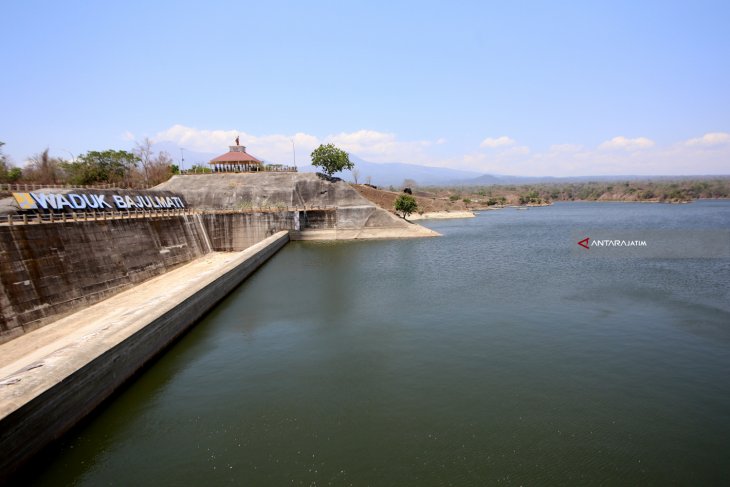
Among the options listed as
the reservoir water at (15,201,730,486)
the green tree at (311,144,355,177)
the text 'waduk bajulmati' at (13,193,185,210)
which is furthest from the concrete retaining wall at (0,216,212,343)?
the green tree at (311,144,355,177)

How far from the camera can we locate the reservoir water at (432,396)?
1236 cm

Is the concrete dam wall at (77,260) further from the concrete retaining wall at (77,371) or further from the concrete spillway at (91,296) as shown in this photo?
the concrete retaining wall at (77,371)

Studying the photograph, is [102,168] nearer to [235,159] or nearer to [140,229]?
[235,159]

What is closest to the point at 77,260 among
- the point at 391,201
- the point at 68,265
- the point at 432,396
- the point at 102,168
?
the point at 68,265

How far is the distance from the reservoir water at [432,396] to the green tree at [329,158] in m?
53.3

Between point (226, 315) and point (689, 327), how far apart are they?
2834 cm

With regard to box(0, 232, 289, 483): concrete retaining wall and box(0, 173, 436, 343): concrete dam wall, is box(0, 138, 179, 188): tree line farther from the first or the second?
box(0, 232, 289, 483): concrete retaining wall

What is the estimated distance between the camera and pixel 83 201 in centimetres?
3647

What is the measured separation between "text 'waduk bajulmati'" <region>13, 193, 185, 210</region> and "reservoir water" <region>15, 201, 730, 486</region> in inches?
659

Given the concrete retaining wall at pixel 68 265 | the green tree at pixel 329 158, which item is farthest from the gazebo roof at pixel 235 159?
the concrete retaining wall at pixel 68 265

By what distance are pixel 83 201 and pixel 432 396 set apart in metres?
35.8

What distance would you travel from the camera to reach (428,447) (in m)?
13.1

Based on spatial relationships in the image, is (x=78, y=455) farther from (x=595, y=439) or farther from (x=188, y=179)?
(x=188, y=179)

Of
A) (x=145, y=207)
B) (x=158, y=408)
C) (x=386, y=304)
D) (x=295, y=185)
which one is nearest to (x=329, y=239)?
(x=295, y=185)
